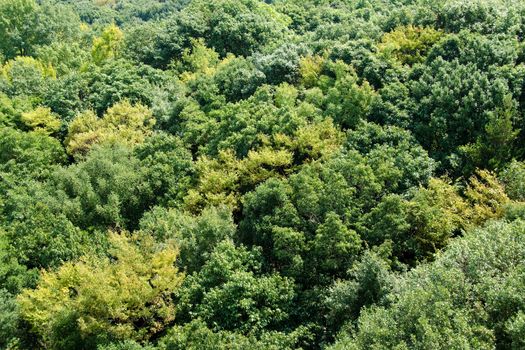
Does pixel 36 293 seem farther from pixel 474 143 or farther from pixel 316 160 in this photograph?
pixel 474 143

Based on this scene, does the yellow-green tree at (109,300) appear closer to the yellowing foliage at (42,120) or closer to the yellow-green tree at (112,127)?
the yellow-green tree at (112,127)

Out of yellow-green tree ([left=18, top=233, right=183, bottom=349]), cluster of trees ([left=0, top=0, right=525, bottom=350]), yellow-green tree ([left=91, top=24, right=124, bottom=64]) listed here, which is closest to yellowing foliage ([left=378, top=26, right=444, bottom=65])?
cluster of trees ([left=0, top=0, right=525, bottom=350])

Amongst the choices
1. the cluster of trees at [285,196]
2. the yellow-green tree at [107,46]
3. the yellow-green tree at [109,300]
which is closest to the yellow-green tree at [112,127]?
the cluster of trees at [285,196]

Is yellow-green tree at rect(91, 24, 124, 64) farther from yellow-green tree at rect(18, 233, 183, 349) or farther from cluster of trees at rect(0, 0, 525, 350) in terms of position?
yellow-green tree at rect(18, 233, 183, 349)

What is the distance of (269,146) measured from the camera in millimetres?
39312

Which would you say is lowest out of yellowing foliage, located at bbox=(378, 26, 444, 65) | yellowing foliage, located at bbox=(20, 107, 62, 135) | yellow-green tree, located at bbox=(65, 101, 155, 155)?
yellowing foliage, located at bbox=(20, 107, 62, 135)

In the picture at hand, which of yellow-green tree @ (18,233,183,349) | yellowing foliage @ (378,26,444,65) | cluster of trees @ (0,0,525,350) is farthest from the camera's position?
yellowing foliage @ (378,26,444,65)

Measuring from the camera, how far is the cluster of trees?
26.0 metres

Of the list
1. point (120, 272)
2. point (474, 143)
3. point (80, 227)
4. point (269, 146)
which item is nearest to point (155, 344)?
point (120, 272)

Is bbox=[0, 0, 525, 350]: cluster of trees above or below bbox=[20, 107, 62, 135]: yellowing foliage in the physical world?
above

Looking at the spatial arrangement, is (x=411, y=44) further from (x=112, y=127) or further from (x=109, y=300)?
(x=109, y=300)

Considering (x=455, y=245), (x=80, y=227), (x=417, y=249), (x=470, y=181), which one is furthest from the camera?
(x=80, y=227)

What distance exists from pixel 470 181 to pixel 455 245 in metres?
11.6

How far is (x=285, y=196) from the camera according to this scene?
3269cm
